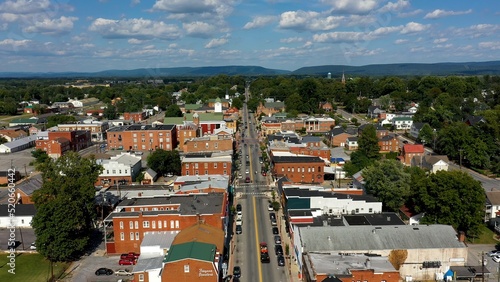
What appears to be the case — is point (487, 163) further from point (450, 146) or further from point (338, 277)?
point (338, 277)

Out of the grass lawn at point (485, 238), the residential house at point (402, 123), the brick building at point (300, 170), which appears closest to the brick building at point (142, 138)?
the brick building at point (300, 170)

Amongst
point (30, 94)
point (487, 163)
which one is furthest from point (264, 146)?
point (30, 94)

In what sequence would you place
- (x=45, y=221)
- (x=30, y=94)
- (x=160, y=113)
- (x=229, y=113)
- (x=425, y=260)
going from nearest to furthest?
1. (x=425, y=260)
2. (x=45, y=221)
3. (x=229, y=113)
4. (x=160, y=113)
5. (x=30, y=94)

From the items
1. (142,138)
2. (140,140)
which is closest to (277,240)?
(142,138)

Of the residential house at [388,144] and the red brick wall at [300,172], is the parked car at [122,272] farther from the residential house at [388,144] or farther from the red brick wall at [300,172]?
the residential house at [388,144]

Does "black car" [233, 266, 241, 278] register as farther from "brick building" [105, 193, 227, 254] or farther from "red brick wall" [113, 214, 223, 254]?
"red brick wall" [113, 214, 223, 254]

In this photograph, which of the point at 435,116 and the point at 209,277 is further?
the point at 435,116
